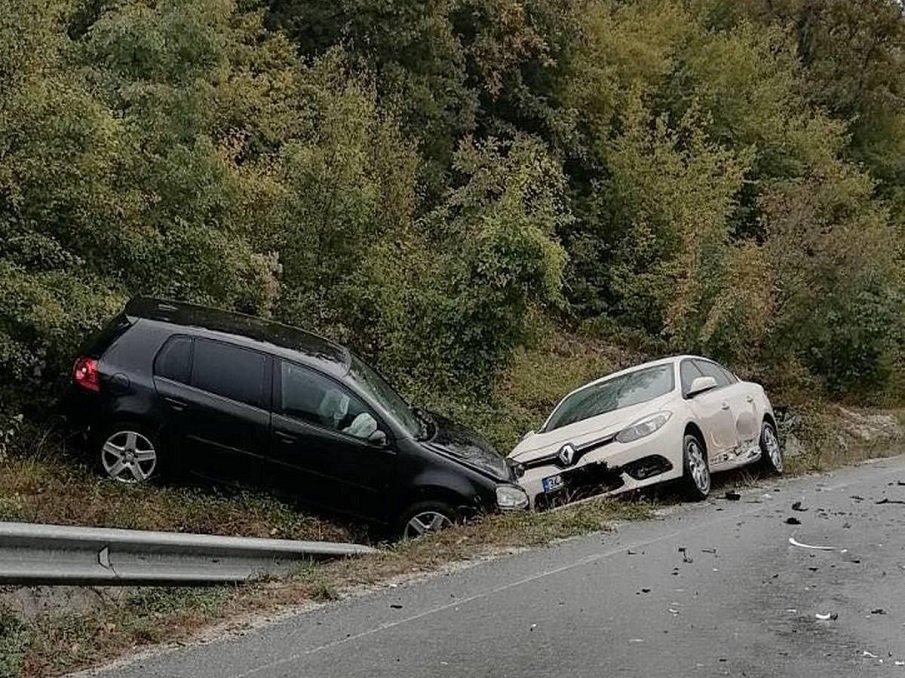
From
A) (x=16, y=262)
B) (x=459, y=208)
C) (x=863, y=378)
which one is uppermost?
(x=459, y=208)

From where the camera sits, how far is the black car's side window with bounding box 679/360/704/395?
39.0 ft

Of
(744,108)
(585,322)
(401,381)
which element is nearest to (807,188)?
(744,108)

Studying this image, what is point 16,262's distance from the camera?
10039 mm

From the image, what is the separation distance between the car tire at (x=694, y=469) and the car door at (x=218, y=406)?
4.20m

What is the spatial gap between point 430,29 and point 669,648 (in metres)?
22.5

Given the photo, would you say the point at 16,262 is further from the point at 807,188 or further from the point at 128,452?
the point at 807,188

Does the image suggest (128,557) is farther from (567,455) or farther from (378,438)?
(567,455)

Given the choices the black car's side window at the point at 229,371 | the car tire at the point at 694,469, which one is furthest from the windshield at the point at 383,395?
the car tire at the point at 694,469

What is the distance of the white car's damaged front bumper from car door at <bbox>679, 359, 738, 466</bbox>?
2.77ft

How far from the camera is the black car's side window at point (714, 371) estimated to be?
12.9 meters

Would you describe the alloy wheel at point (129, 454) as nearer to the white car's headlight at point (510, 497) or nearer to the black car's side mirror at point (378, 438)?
the black car's side mirror at point (378, 438)

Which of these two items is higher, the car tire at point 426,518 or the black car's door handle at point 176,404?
the black car's door handle at point 176,404

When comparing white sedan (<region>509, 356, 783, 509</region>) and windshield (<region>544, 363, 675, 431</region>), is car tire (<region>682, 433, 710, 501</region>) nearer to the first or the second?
white sedan (<region>509, 356, 783, 509</region>)

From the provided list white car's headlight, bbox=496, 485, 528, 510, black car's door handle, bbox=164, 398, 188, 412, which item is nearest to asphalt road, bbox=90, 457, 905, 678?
white car's headlight, bbox=496, 485, 528, 510
